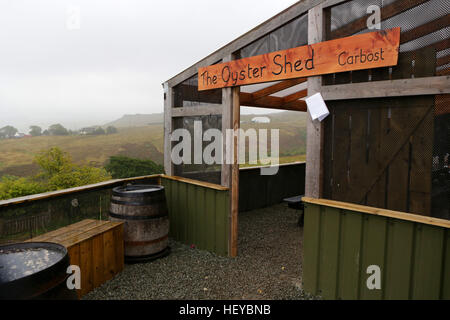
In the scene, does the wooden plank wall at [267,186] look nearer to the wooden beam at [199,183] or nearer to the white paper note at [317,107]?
the wooden beam at [199,183]

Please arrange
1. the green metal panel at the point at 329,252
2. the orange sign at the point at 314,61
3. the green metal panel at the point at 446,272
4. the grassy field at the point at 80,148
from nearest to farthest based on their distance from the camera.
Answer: the green metal panel at the point at 446,272 → the orange sign at the point at 314,61 → the green metal panel at the point at 329,252 → the grassy field at the point at 80,148

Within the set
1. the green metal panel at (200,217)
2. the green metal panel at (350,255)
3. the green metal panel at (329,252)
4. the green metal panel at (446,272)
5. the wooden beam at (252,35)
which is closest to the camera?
the green metal panel at (446,272)

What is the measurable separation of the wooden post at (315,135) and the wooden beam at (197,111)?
140 cm

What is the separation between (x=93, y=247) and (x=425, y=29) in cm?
385

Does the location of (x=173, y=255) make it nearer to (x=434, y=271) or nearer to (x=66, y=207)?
(x=66, y=207)

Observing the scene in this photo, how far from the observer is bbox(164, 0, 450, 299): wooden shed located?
7.62ft

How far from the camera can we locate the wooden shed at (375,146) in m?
2.32

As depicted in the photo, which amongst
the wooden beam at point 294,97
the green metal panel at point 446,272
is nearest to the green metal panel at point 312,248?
the green metal panel at point 446,272

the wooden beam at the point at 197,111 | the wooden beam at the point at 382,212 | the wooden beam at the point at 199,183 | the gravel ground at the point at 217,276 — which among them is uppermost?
the wooden beam at the point at 197,111

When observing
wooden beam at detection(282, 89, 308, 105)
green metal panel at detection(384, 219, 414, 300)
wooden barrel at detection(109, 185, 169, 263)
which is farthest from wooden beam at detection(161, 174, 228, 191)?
wooden beam at detection(282, 89, 308, 105)

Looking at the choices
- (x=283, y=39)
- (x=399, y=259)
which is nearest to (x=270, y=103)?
(x=283, y=39)

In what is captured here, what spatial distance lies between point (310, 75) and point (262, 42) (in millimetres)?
907

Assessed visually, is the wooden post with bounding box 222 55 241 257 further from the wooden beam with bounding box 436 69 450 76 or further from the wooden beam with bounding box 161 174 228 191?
the wooden beam with bounding box 436 69 450 76
